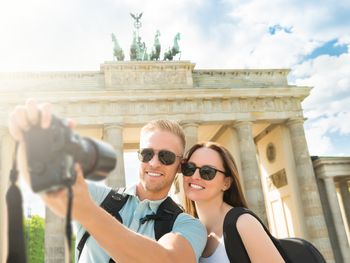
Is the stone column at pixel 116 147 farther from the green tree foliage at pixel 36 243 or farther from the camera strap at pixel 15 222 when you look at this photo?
the green tree foliage at pixel 36 243

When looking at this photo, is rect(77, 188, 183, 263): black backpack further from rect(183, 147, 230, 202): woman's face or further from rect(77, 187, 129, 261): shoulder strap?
rect(183, 147, 230, 202): woman's face

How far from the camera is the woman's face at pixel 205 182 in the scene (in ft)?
11.6

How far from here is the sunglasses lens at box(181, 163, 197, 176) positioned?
3.50 m

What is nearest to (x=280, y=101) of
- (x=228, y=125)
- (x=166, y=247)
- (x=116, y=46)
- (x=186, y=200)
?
(x=228, y=125)

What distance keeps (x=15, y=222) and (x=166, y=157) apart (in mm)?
1707

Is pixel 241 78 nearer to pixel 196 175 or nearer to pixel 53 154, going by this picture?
pixel 196 175

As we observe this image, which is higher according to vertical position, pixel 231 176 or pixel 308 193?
pixel 308 193

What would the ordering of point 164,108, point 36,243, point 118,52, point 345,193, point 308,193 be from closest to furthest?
point 308,193 → point 164,108 → point 118,52 → point 345,193 → point 36,243

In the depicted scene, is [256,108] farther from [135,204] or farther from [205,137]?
[135,204]

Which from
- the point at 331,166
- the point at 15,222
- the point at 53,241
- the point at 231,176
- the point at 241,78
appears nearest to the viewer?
the point at 15,222

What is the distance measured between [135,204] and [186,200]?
48.3 inches

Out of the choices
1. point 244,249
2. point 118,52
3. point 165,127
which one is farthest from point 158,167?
point 118,52

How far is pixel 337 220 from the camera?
24.8 metres

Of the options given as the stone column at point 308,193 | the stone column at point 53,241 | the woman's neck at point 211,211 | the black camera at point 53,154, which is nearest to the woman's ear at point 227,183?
the woman's neck at point 211,211
